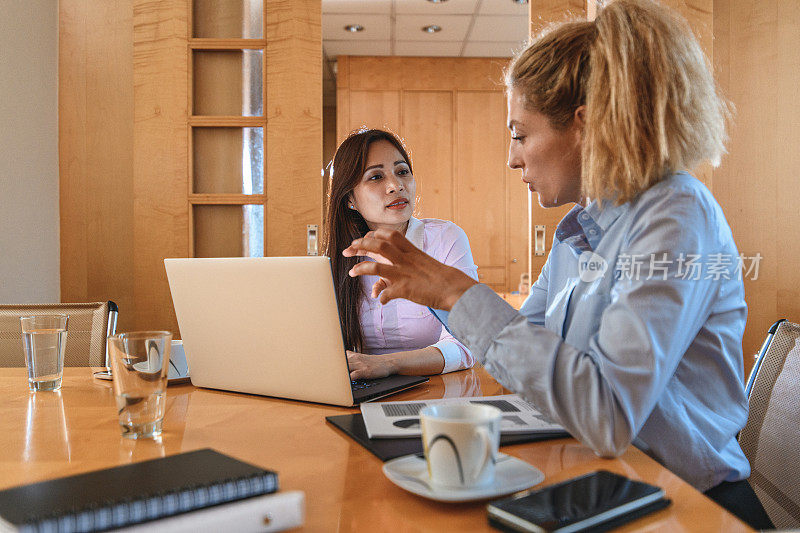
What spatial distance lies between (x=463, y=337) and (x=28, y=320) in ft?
2.76

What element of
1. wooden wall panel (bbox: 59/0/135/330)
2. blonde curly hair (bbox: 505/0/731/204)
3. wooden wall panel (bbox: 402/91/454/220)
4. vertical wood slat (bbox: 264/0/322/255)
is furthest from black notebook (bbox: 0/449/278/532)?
wooden wall panel (bbox: 402/91/454/220)

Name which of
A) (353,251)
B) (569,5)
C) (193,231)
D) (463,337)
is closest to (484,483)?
(463,337)

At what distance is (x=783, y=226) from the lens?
9.14ft

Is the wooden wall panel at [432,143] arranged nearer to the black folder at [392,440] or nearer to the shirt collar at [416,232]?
the shirt collar at [416,232]

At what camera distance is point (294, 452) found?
→ 81 centimetres

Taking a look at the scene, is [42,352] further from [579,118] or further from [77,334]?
[579,118]

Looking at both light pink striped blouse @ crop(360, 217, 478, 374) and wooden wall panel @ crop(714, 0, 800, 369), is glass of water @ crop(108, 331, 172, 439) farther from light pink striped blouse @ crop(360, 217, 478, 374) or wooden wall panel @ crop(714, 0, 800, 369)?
wooden wall panel @ crop(714, 0, 800, 369)

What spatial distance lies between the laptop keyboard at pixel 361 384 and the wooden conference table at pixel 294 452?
7 cm

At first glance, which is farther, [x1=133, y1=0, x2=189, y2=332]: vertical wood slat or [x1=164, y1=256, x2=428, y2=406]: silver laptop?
[x1=133, y1=0, x2=189, y2=332]: vertical wood slat

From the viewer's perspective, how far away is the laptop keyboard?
1146 mm

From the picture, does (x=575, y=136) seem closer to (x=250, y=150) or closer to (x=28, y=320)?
(x=28, y=320)

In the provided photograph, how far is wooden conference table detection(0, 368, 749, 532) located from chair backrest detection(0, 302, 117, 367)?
0.52 meters

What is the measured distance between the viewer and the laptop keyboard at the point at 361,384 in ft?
3.76

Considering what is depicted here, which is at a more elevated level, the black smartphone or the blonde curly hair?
the blonde curly hair
